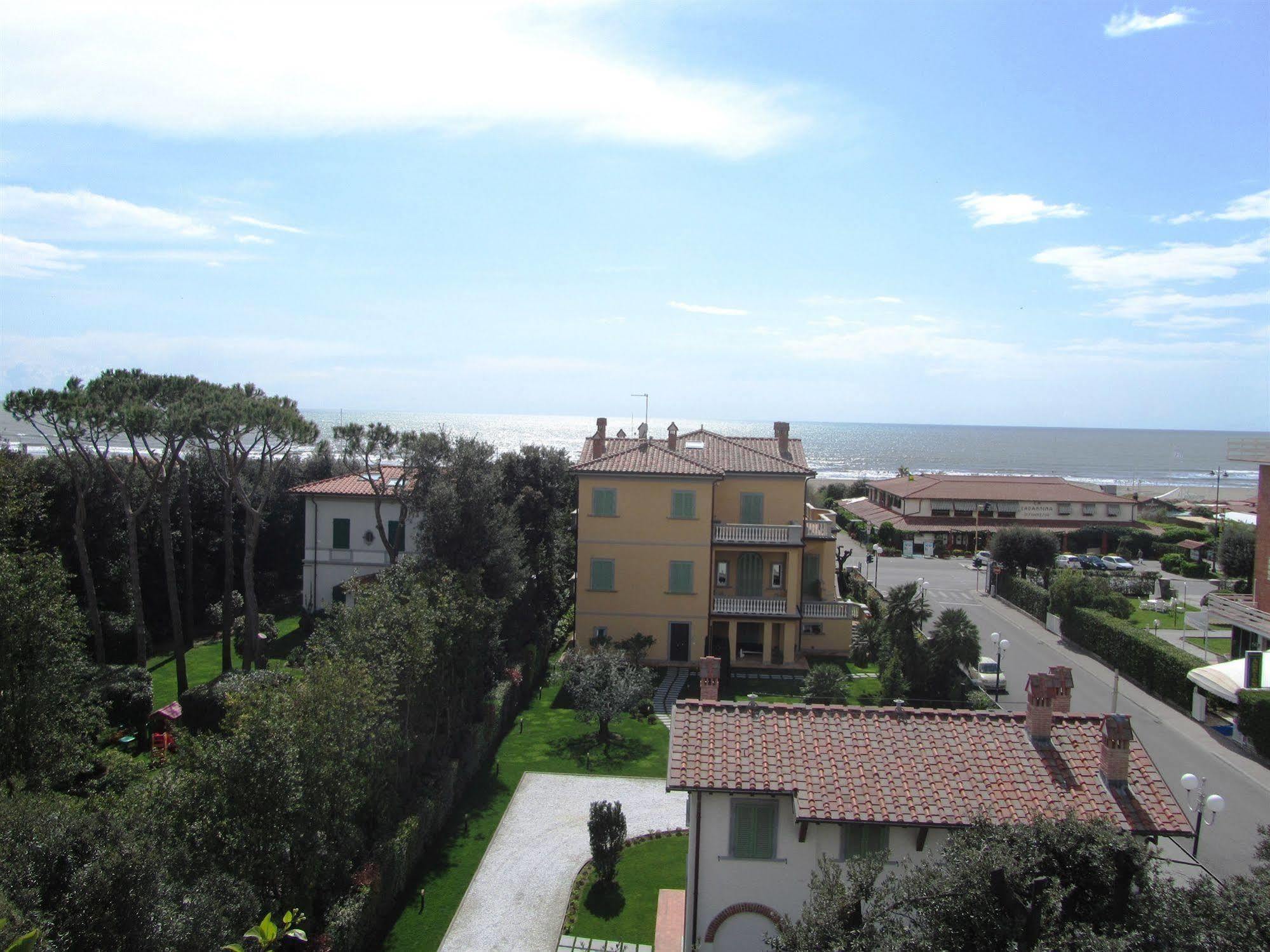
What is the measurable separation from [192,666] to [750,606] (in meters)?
18.1

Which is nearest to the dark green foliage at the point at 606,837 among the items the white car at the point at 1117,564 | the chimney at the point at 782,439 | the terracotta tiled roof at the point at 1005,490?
the chimney at the point at 782,439

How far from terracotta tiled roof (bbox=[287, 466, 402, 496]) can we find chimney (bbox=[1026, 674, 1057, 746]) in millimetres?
25799

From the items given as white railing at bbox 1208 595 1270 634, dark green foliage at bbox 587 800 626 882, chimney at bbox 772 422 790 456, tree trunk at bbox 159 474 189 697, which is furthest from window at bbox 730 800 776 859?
chimney at bbox 772 422 790 456

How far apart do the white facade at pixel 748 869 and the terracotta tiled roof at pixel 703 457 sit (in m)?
18.5

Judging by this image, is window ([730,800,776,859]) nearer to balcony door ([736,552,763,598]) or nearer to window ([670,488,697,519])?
window ([670,488,697,519])

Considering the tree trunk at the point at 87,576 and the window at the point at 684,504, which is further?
the window at the point at 684,504

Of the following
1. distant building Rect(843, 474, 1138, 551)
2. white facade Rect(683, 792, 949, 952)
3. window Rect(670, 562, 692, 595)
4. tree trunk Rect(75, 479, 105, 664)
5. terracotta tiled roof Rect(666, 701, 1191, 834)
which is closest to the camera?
terracotta tiled roof Rect(666, 701, 1191, 834)

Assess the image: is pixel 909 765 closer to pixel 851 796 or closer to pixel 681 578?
pixel 851 796

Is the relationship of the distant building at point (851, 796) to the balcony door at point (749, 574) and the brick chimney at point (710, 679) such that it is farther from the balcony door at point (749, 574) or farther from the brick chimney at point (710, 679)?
the balcony door at point (749, 574)

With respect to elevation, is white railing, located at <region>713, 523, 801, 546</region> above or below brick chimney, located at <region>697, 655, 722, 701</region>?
above

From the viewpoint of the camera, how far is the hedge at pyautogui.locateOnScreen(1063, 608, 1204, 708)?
27203 mm

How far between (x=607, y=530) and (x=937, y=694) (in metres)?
12.2

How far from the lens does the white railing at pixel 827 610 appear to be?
3106 cm

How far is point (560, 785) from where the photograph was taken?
21.0 meters
